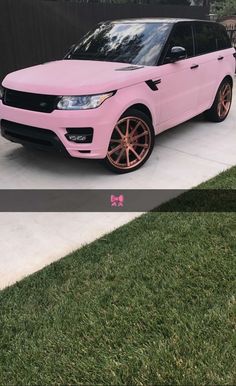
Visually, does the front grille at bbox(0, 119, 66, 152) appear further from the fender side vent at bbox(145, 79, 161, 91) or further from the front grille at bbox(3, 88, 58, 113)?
the fender side vent at bbox(145, 79, 161, 91)

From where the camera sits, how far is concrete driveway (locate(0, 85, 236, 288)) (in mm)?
3426

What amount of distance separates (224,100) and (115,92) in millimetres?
3247

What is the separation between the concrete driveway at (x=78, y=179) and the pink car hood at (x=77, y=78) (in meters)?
0.97

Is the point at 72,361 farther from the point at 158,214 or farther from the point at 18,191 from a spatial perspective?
the point at 18,191

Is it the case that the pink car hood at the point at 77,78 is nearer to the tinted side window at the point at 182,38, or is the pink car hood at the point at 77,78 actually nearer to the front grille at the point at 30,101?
the front grille at the point at 30,101

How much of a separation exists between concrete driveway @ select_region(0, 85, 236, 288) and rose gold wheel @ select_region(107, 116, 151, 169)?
0.52 feet

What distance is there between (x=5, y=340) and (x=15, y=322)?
15cm

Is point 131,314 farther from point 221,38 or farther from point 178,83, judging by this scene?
point 221,38

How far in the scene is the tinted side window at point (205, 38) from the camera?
6.12 metres

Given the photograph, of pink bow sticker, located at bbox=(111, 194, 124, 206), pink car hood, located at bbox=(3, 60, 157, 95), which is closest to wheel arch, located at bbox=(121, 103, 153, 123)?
pink car hood, located at bbox=(3, 60, 157, 95)

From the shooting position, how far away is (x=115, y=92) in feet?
14.5

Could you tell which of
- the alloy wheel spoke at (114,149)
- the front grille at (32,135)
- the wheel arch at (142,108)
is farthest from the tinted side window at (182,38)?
the front grille at (32,135)

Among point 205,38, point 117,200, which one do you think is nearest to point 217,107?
point 205,38

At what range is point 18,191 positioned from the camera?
439 cm
